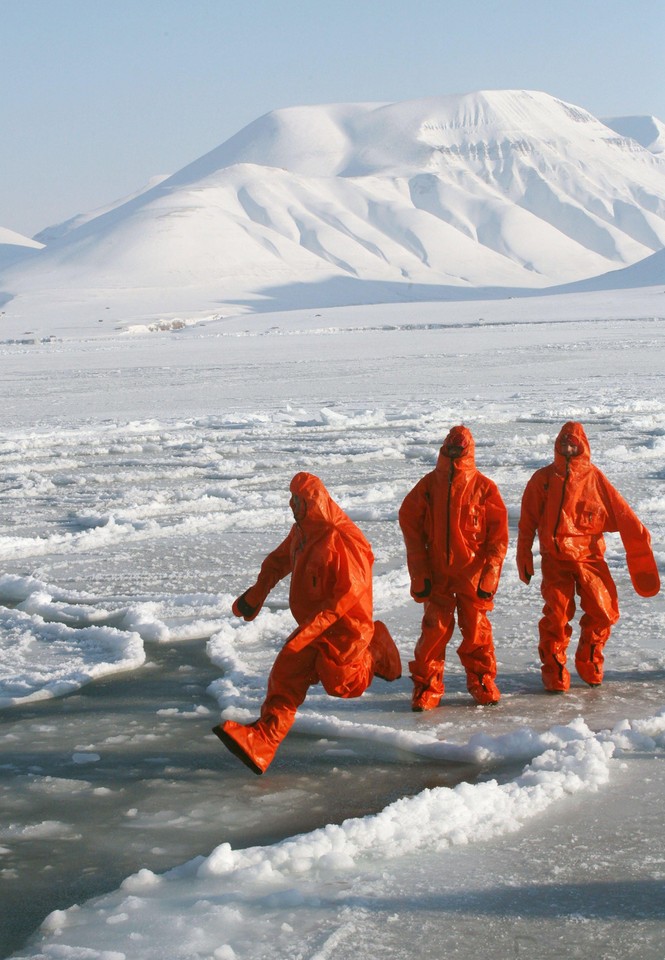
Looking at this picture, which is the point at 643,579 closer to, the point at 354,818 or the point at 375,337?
the point at 354,818

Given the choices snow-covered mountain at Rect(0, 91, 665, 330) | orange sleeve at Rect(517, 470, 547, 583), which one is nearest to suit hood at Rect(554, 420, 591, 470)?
orange sleeve at Rect(517, 470, 547, 583)

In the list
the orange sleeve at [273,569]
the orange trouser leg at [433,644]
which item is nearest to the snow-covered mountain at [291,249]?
the orange trouser leg at [433,644]

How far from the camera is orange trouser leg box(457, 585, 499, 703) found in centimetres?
484

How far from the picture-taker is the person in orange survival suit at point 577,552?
502 cm

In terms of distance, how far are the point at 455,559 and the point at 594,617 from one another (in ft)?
2.35

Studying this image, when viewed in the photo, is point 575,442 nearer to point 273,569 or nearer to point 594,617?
point 594,617

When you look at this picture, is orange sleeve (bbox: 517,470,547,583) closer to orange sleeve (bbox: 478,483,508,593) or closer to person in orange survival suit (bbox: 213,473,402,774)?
orange sleeve (bbox: 478,483,508,593)

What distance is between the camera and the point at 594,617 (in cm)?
509

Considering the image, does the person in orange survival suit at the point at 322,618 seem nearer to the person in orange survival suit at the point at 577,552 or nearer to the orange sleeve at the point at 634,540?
the person in orange survival suit at the point at 577,552

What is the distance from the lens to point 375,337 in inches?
1815

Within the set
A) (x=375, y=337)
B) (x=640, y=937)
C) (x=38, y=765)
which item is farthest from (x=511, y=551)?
(x=375, y=337)

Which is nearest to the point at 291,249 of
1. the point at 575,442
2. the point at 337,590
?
the point at 575,442

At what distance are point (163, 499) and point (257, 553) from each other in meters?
2.26

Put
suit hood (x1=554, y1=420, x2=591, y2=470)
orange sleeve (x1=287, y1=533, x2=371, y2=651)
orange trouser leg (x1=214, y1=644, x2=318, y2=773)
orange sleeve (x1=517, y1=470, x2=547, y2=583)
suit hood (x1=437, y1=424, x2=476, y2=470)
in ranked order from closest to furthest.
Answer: orange trouser leg (x1=214, y1=644, x2=318, y2=773)
orange sleeve (x1=287, y1=533, x2=371, y2=651)
suit hood (x1=437, y1=424, x2=476, y2=470)
suit hood (x1=554, y1=420, x2=591, y2=470)
orange sleeve (x1=517, y1=470, x2=547, y2=583)
